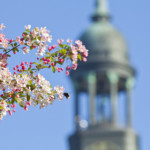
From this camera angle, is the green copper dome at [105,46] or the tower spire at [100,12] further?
the tower spire at [100,12]

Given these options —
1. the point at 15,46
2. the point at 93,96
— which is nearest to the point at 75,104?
the point at 93,96

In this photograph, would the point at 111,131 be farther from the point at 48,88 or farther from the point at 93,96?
the point at 48,88

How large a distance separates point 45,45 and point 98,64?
79737 millimetres

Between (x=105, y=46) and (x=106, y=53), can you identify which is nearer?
(x=105, y=46)

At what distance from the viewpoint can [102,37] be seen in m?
93.8

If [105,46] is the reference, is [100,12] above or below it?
above

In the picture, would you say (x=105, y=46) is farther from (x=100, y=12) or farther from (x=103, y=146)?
(x=103, y=146)

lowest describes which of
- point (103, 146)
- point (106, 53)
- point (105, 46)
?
point (103, 146)

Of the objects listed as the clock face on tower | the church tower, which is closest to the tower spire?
the church tower

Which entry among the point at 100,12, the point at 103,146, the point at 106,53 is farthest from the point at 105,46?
the point at 103,146

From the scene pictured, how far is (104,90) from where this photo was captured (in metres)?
92.6

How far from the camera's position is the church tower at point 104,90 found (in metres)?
91.4

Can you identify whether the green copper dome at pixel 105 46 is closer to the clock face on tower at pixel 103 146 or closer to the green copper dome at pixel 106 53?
the green copper dome at pixel 106 53

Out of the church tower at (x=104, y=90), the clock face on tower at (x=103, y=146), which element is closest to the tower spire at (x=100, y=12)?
the church tower at (x=104, y=90)
